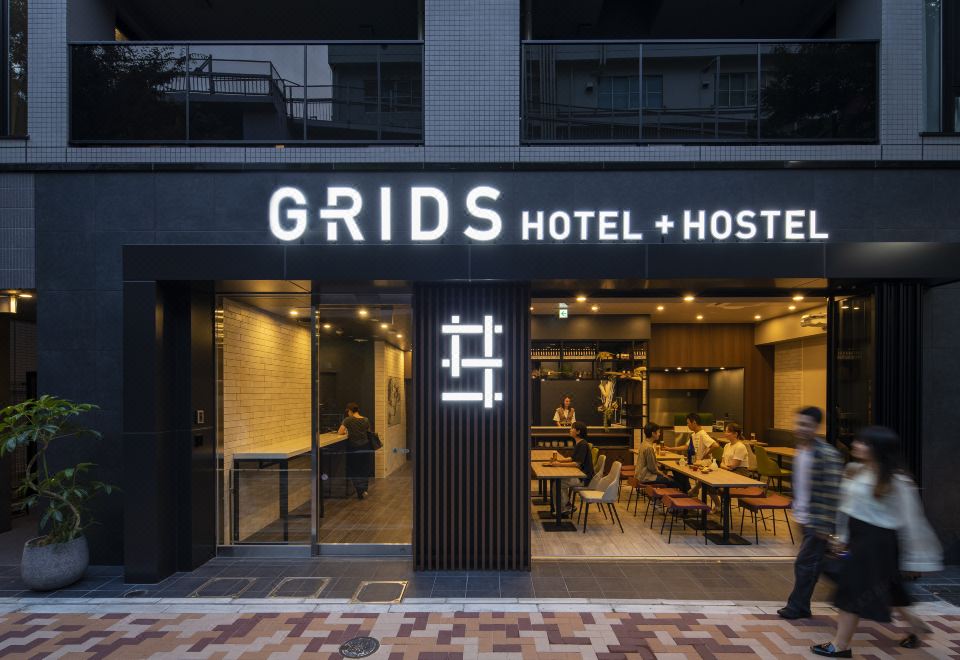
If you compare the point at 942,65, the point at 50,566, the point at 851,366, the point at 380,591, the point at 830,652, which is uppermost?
the point at 942,65

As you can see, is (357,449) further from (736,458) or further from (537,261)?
(736,458)

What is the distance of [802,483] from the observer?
17.0ft

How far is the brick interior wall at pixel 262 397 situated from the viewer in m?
7.28

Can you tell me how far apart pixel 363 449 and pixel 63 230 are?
4.41m

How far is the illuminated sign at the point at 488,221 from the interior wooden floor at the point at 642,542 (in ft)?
12.6

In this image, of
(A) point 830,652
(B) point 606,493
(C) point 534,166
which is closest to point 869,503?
(A) point 830,652

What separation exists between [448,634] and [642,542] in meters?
3.61

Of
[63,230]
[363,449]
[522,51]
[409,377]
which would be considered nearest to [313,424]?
[363,449]

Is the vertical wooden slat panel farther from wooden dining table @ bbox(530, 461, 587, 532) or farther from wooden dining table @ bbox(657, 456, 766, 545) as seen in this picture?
wooden dining table @ bbox(657, 456, 766, 545)

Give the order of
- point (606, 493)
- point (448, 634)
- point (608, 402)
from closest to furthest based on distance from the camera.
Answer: point (448, 634)
point (606, 493)
point (608, 402)

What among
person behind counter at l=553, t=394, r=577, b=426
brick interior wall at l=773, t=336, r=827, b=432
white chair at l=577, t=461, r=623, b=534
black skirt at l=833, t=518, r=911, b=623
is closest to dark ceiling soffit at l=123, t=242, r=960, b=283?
black skirt at l=833, t=518, r=911, b=623

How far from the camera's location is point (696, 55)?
24.4 feet

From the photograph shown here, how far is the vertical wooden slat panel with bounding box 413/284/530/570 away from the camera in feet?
21.5

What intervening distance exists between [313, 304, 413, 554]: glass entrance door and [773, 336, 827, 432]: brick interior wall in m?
8.49
